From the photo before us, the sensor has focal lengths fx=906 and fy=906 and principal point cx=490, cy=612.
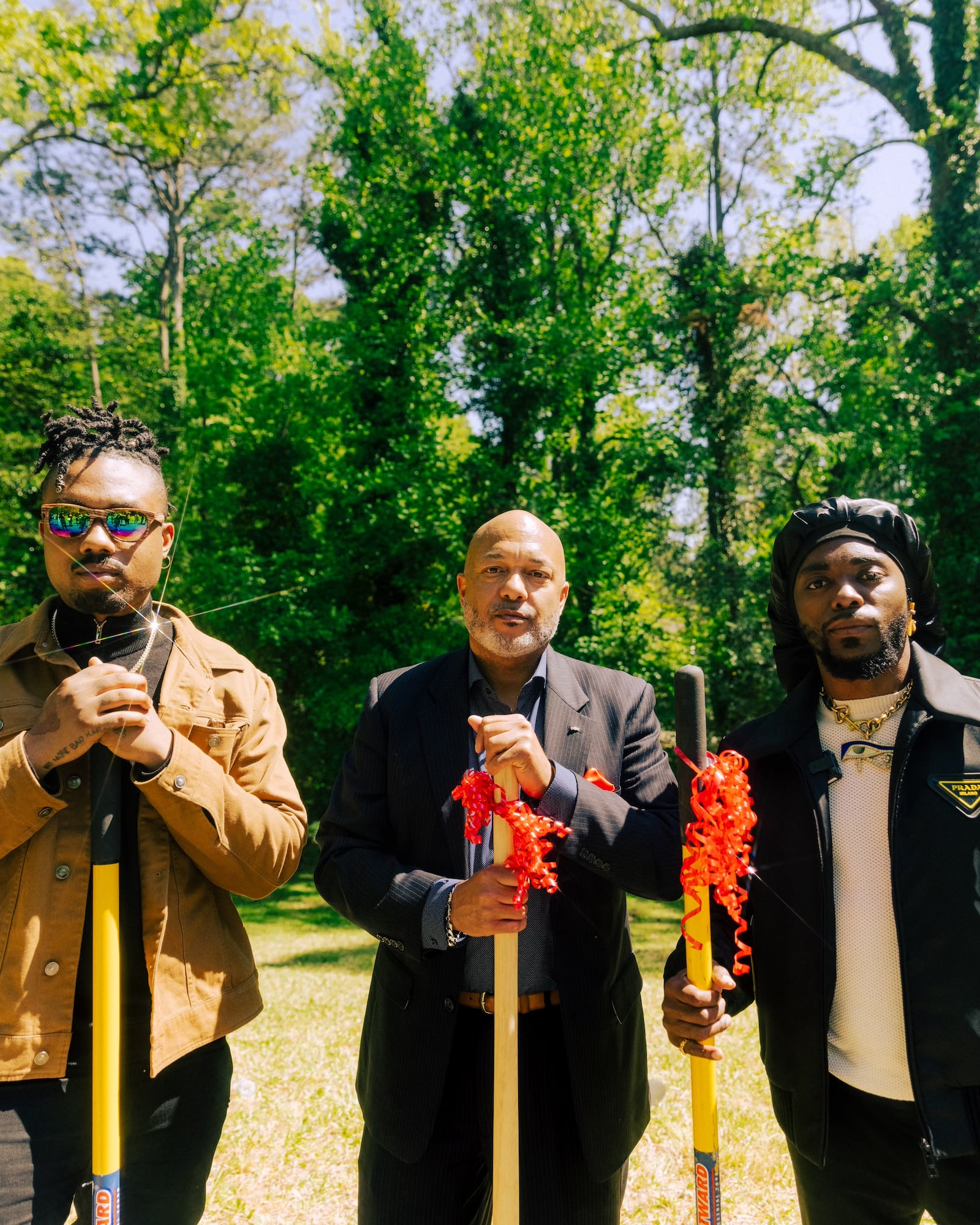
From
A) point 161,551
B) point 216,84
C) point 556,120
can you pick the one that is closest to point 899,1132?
point 161,551

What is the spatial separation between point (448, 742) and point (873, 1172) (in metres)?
1.69

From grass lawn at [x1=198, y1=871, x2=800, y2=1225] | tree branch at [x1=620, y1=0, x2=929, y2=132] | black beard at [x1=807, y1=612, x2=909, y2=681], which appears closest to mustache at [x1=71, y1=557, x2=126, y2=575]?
black beard at [x1=807, y1=612, x2=909, y2=681]

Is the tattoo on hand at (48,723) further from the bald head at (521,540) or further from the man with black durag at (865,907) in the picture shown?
the man with black durag at (865,907)

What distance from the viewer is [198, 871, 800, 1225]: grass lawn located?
4.23 m

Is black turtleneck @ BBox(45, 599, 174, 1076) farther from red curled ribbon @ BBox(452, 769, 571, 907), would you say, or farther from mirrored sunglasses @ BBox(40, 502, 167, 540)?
red curled ribbon @ BBox(452, 769, 571, 907)

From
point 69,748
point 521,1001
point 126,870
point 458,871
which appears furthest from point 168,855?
point 521,1001

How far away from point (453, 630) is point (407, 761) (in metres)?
16.6

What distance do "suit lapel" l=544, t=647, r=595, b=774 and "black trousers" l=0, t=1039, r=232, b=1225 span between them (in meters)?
1.36

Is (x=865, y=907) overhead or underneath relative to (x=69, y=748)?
underneath

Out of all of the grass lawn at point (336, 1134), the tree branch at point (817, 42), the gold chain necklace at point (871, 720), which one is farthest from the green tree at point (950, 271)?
the gold chain necklace at point (871, 720)

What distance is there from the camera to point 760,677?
19.1 m

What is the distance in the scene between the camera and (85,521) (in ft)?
8.77

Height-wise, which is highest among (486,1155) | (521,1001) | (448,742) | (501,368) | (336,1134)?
(501,368)

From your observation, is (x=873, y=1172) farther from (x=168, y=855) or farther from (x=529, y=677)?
(x=168, y=855)
